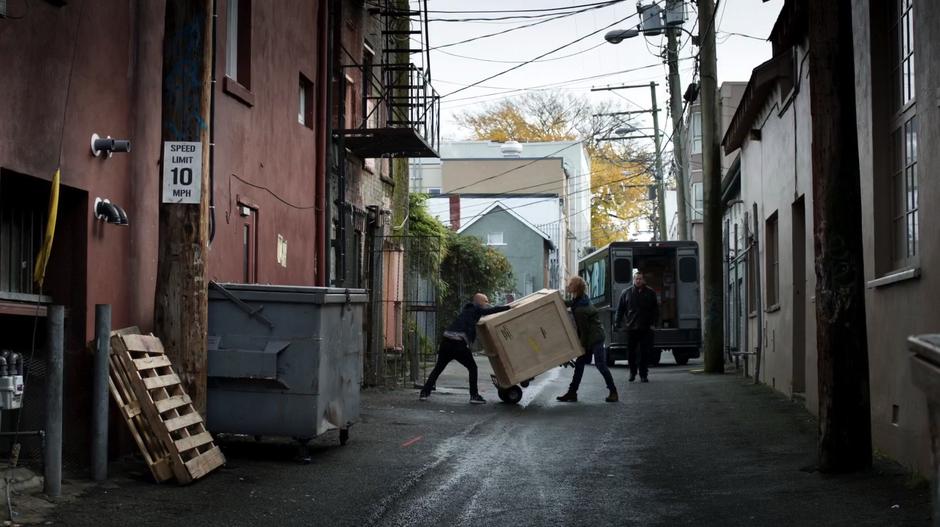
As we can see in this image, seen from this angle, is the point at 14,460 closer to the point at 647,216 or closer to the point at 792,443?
the point at 792,443

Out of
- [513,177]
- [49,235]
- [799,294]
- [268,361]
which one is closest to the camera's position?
[49,235]

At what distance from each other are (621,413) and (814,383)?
2383 millimetres

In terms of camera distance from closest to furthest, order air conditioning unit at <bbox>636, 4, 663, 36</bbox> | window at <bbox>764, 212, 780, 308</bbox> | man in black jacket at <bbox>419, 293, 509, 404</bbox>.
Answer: man in black jacket at <bbox>419, 293, 509, 404</bbox> < window at <bbox>764, 212, 780, 308</bbox> < air conditioning unit at <bbox>636, 4, 663, 36</bbox>

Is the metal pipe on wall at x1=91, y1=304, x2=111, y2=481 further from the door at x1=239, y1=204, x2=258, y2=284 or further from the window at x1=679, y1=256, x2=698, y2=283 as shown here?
the window at x1=679, y1=256, x2=698, y2=283

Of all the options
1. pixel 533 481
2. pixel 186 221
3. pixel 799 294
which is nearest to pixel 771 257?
pixel 799 294

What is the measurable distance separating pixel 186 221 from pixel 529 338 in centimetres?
710

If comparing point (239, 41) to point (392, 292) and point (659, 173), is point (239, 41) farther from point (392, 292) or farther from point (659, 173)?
point (659, 173)

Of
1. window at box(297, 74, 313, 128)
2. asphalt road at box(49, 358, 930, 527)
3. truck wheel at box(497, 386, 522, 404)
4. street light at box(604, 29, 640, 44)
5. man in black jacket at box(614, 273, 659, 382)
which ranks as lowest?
asphalt road at box(49, 358, 930, 527)

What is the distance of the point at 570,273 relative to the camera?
243 ft

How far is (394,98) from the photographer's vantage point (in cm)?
1989

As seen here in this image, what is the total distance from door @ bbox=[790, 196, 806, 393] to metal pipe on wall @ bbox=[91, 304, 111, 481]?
30.3ft

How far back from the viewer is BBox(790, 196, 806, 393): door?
1520 cm

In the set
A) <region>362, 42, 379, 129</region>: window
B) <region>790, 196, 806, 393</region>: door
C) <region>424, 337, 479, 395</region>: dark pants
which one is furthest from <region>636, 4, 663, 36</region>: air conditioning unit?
<region>424, 337, 479, 395</region>: dark pants

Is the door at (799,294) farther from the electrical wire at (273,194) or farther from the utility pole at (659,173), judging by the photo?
the utility pole at (659,173)
